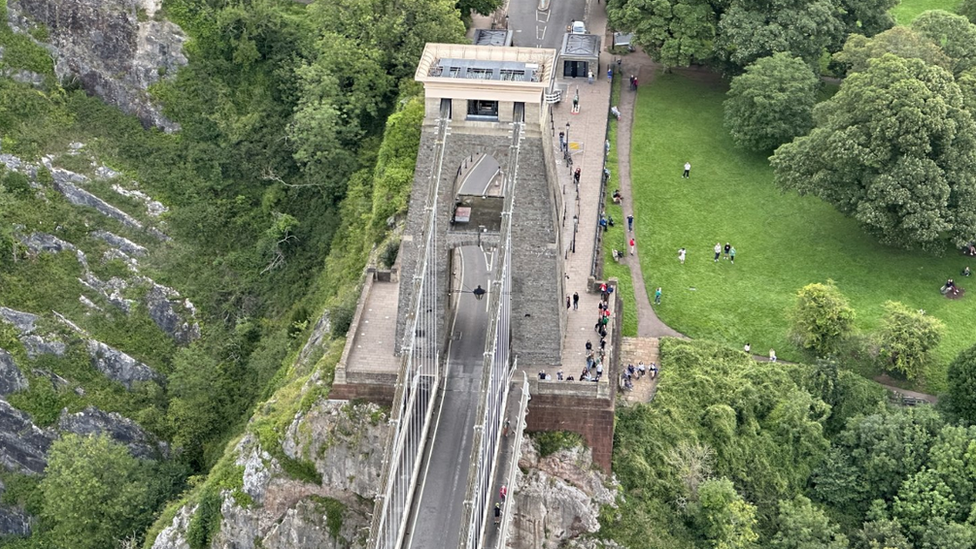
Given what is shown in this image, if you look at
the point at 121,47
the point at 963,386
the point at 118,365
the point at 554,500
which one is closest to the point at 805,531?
the point at 963,386

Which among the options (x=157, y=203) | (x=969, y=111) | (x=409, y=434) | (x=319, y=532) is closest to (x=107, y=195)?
(x=157, y=203)

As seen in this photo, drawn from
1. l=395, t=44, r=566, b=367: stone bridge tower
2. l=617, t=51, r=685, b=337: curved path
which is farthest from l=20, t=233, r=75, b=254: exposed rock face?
l=617, t=51, r=685, b=337: curved path

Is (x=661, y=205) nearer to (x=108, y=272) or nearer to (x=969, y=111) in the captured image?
(x=969, y=111)

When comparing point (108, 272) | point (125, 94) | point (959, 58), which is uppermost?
point (959, 58)

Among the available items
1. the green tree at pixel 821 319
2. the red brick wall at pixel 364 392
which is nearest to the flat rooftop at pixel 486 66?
the red brick wall at pixel 364 392

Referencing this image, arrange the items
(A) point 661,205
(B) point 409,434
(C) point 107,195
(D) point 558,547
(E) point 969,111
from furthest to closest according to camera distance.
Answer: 1. (C) point 107,195
2. (A) point 661,205
3. (E) point 969,111
4. (D) point 558,547
5. (B) point 409,434
